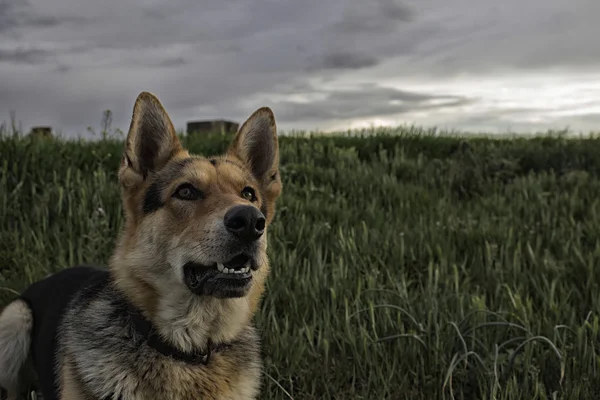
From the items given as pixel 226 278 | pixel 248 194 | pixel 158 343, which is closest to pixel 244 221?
pixel 226 278

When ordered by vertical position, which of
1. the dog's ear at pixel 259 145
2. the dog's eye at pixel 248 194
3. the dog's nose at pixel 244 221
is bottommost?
the dog's nose at pixel 244 221

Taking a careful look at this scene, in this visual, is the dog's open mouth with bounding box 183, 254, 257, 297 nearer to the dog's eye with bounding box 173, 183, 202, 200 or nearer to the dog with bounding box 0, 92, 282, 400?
the dog with bounding box 0, 92, 282, 400

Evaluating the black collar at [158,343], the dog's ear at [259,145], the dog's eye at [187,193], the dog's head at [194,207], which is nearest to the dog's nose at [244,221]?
the dog's head at [194,207]

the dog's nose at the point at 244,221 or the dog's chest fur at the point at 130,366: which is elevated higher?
the dog's nose at the point at 244,221

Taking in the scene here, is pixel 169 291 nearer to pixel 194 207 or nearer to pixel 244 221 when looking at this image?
pixel 194 207

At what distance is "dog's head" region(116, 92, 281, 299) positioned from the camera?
10.0ft

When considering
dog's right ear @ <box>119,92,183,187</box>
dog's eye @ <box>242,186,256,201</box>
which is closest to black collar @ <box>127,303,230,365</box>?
dog's right ear @ <box>119,92,183,187</box>

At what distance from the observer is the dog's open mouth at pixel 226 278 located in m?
3.12

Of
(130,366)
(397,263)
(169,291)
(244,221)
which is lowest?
(397,263)

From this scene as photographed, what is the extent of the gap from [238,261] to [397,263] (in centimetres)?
341

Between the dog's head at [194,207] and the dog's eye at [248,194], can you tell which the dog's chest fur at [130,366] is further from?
the dog's eye at [248,194]

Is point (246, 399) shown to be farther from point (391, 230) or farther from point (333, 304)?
point (391, 230)

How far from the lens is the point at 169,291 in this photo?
3.32m

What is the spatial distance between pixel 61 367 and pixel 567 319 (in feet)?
13.7
